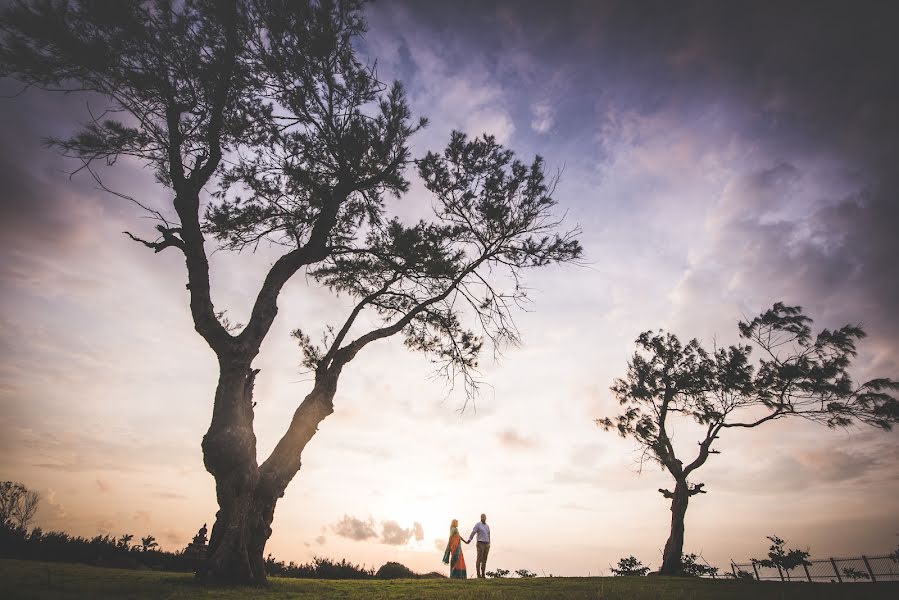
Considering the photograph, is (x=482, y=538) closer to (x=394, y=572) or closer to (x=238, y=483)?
(x=394, y=572)

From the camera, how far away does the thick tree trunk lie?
706 centimetres

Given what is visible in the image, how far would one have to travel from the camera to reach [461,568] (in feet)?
44.1

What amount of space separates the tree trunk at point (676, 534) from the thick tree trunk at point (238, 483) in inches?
630

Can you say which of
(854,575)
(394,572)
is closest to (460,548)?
(394,572)

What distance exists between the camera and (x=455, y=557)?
13508mm

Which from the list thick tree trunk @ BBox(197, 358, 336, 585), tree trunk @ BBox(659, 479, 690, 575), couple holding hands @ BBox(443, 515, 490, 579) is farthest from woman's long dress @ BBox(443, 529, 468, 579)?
tree trunk @ BBox(659, 479, 690, 575)

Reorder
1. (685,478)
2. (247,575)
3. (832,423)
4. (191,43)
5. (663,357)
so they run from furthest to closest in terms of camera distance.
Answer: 1. (663,357)
2. (685,478)
3. (832,423)
4. (191,43)
5. (247,575)

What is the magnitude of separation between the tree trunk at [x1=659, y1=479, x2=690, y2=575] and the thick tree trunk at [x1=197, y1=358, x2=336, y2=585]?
52.5 feet

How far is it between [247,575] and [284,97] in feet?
30.6

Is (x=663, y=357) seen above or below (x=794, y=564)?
above

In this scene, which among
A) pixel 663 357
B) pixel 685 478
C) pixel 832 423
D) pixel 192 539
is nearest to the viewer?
pixel 192 539

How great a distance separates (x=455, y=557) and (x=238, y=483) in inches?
355

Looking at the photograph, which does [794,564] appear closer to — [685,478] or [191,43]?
[685,478]

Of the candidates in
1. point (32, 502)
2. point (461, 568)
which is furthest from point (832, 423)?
point (32, 502)
